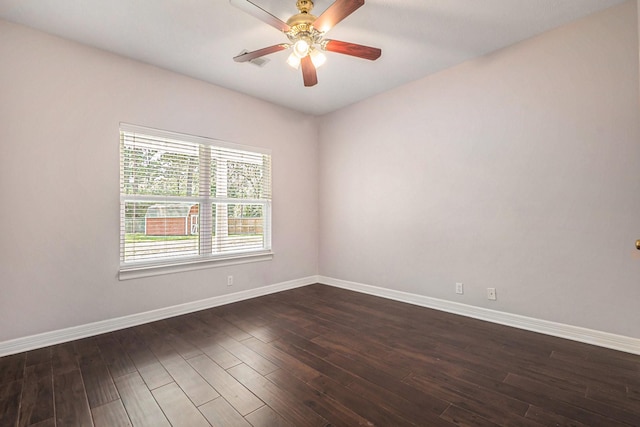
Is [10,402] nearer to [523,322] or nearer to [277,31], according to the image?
[277,31]

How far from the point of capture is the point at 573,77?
8.34ft

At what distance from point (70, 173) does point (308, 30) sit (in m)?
2.44

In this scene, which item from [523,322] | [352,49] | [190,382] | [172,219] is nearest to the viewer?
[190,382]

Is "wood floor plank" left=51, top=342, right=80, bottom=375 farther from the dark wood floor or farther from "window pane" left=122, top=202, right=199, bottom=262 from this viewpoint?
"window pane" left=122, top=202, right=199, bottom=262

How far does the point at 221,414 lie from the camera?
163 centimetres

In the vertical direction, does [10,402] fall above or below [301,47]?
below

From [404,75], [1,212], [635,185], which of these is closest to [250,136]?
[404,75]

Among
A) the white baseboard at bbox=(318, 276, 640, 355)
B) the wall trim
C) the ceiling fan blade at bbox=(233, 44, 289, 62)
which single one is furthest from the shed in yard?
the white baseboard at bbox=(318, 276, 640, 355)

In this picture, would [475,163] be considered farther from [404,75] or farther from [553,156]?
[404,75]

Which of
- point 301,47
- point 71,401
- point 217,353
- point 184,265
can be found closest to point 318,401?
point 217,353

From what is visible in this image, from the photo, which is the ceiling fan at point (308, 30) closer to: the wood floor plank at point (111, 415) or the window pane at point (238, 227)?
the window pane at point (238, 227)

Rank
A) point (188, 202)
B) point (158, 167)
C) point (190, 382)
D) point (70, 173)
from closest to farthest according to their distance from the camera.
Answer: point (190, 382)
point (70, 173)
point (158, 167)
point (188, 202)

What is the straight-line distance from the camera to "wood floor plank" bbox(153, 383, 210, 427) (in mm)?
1566

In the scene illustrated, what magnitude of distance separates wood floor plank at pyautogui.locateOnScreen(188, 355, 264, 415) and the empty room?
2 cm
